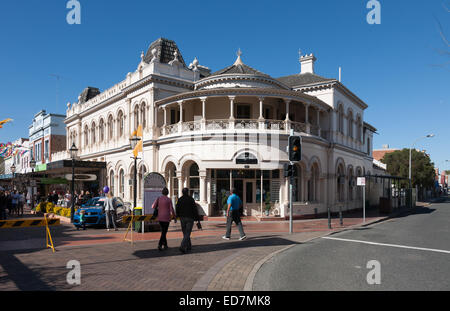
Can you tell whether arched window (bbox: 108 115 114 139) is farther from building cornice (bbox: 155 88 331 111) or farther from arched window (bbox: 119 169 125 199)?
building cornice (bbox: 155 88 331 111)

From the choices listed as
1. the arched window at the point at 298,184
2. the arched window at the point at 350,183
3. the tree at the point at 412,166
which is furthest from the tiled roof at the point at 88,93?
the tree at the point at 412,166

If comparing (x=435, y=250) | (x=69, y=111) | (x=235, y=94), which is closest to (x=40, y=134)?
(x=69, y=111)

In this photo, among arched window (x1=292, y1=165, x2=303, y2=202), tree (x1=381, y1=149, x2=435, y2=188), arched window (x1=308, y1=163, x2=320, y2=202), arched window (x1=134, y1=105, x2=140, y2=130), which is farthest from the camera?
tree (x1=381, y1=149, x2=435, y2=188)

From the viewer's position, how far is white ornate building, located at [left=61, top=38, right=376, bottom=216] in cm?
2025

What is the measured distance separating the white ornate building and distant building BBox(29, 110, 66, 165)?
53.3 ft

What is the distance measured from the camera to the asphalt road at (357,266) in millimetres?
6480

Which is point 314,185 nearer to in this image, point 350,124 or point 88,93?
point 350,124

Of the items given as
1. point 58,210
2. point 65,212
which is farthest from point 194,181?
point 58,210

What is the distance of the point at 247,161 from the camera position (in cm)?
1981

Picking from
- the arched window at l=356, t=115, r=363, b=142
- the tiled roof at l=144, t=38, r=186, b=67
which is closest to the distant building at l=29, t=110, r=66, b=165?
the tiled roof at l=144, t=38, r=186, b=67

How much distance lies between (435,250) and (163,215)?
8.15 m

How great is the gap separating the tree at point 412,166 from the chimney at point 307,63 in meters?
28.6
